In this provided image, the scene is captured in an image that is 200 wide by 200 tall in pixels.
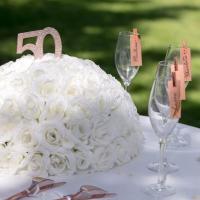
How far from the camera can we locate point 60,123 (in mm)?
2164

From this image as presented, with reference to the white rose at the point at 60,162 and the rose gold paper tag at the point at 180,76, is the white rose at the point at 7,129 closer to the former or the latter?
the white rose at the point at 60,162

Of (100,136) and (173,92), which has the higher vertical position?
(173,92)

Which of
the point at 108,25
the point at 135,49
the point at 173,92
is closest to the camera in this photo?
the point at 173,92

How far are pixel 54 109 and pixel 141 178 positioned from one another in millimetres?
388

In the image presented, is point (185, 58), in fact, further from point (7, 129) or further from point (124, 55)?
point (7, 129)

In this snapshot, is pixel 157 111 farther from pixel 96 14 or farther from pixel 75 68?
pixel 96 14

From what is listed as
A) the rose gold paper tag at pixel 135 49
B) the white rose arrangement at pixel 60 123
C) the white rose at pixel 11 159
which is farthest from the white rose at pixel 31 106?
the rose gold paper tag at pixel 135 49

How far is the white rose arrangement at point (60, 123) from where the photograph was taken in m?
2.16

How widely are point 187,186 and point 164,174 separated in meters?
0.09

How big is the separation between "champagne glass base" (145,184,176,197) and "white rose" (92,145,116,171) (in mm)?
183

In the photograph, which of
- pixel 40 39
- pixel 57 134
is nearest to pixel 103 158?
pixel 57 134

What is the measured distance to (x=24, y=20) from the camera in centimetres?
817

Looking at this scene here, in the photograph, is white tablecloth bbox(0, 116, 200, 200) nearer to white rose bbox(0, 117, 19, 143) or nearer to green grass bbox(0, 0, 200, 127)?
white rose bbox(0, 117, 19, 143)

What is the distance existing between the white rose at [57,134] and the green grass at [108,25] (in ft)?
12.2
